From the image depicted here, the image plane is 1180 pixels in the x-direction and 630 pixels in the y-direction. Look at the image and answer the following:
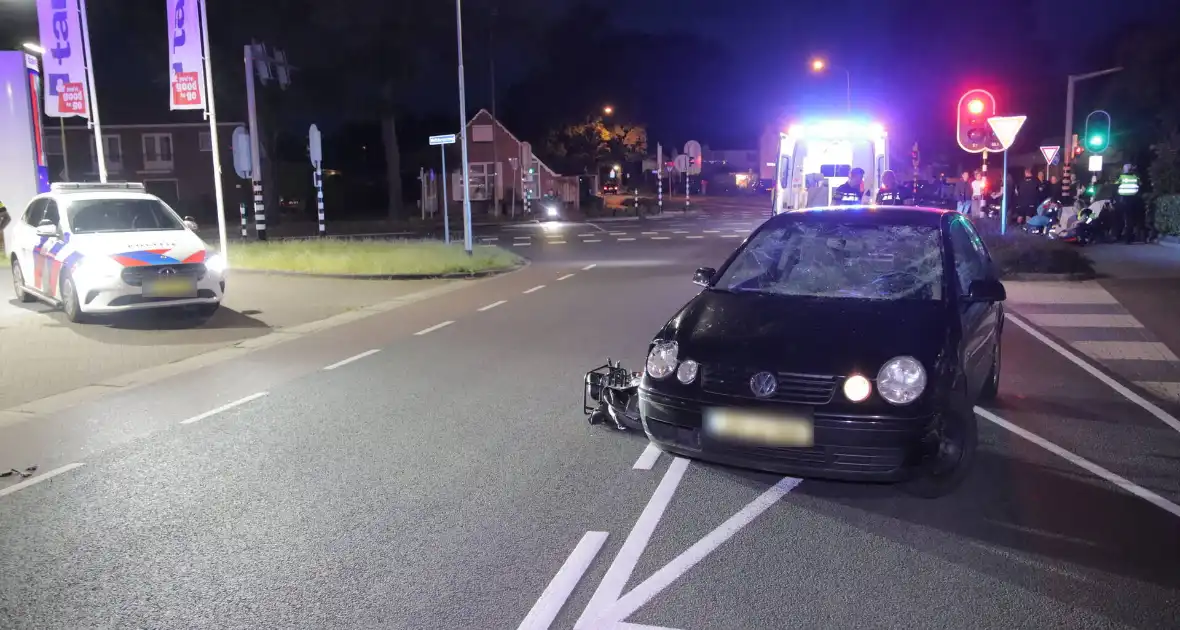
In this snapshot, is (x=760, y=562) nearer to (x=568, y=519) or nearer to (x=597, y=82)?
(x=568, y=519)

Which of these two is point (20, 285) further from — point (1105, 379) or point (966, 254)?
point (1105, 379)

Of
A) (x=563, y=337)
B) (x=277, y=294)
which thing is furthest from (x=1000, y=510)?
(x=277, y=294)

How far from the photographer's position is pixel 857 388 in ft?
16.0

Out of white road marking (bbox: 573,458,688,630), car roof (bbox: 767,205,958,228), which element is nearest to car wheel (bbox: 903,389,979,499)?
white road marking (bbox: 573,458,688,630)

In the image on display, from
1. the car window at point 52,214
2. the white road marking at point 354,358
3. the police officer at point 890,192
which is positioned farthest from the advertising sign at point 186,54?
the police officer at point 890,192

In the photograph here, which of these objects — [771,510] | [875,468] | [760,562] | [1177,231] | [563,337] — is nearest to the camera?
[760,562]

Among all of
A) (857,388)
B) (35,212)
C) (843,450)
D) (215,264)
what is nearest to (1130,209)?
(215,264)

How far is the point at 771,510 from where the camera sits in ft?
16.9

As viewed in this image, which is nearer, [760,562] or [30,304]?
[760,562]

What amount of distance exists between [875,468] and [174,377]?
704cm

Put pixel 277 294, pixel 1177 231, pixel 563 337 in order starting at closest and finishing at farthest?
1. pixel 563 337
2. pixel 277 294
3. pixel 1177 231

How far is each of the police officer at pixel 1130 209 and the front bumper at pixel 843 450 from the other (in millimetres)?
24050

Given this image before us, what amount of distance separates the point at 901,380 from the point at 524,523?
216 centimetres

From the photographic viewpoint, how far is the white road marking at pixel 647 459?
5.95 metres
